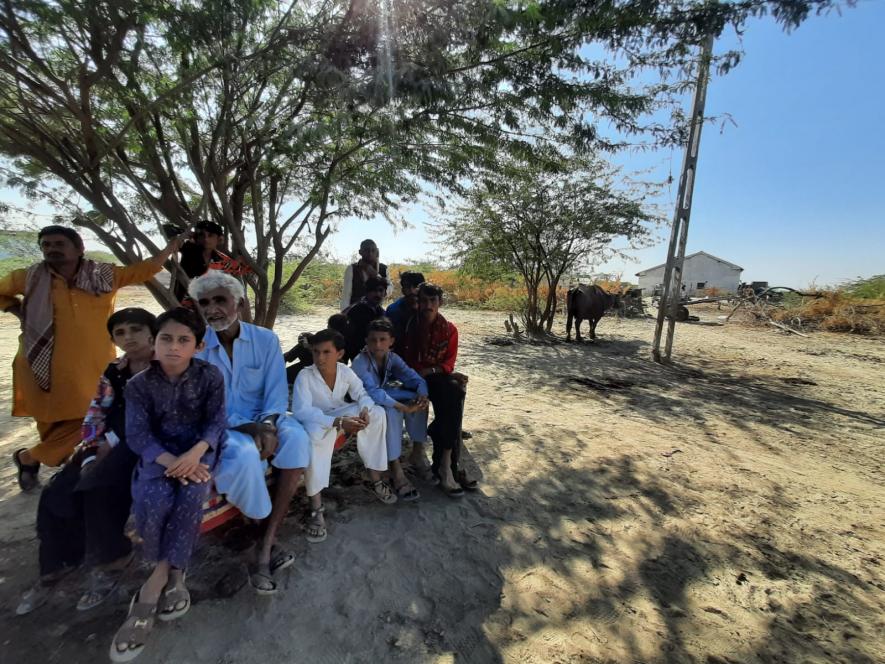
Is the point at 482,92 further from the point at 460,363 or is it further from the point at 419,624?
the point at 460,363

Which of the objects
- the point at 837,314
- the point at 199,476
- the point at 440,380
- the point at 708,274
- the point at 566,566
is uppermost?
the point at 708,274

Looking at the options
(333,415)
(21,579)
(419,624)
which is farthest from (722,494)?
(21,579)

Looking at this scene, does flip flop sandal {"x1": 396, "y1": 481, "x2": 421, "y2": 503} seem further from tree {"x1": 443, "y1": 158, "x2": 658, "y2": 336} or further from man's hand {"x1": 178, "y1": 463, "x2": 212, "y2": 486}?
tree {"x1": 443, "y1": 158, "x2": 658, "y2": 336}

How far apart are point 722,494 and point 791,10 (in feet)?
12.0

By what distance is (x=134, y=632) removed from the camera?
1.64 m

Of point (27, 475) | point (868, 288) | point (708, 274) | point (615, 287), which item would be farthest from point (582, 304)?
point (708, 274)

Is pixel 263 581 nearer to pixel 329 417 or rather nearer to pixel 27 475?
pixel 329 417

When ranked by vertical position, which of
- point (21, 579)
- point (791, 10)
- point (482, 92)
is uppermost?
point (791, 10)

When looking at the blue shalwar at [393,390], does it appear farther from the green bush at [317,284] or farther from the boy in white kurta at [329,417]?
the green bush at [317,284]

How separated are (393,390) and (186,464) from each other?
1571 millimetres

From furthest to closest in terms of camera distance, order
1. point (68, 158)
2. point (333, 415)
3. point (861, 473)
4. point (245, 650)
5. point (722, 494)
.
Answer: point (861, 473) → point (68, 158) → point (722, 494) → point (333, 415) → point (245, 650)

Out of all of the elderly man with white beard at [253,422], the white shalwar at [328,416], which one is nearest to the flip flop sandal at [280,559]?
the elderly man with white beard at [253,422]

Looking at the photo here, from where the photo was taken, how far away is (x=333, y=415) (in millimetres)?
2703

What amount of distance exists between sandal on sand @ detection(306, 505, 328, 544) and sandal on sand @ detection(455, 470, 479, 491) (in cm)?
107
